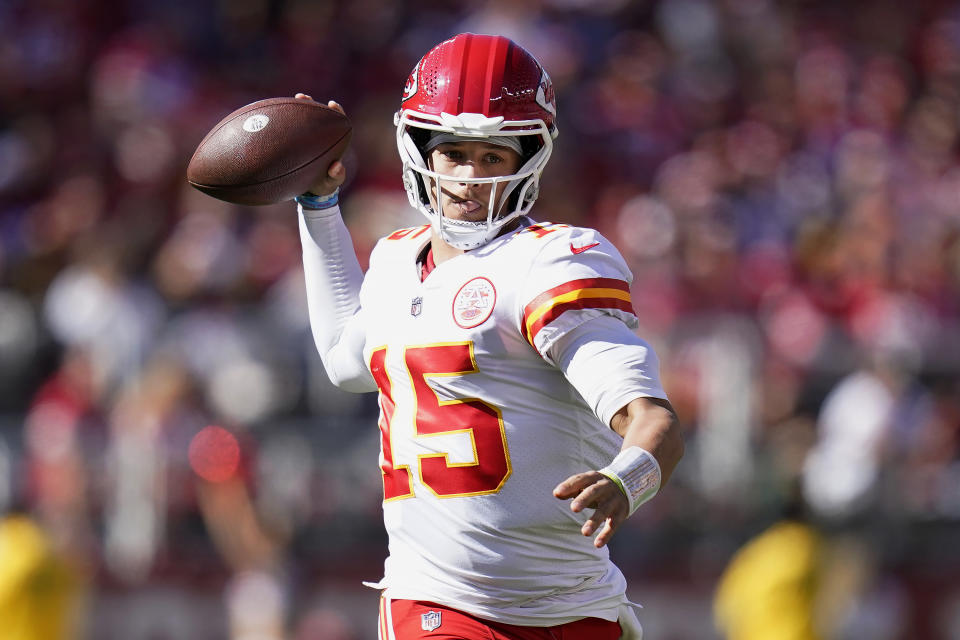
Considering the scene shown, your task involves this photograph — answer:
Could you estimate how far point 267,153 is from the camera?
11.6 ft

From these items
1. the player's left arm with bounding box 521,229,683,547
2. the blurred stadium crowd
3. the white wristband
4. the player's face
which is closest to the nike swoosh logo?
the player's left arm with bounding box 521,229,683,547

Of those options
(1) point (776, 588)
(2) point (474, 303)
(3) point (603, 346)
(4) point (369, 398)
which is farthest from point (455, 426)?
(1) point (776, 588)

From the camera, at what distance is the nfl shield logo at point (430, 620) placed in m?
3.20

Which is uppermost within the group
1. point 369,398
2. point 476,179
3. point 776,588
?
point 476,179

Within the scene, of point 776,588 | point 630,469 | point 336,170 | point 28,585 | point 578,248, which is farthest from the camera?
point 776,588

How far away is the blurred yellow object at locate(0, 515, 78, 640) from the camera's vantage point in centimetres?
695

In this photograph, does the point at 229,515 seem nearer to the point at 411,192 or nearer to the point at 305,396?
the point at 305,396

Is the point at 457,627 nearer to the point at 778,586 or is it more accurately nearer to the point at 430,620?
the point at 430,620

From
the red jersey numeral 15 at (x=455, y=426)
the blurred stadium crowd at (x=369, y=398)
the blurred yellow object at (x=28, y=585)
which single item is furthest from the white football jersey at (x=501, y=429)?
the blurred stadium crowd at (x=369, y=398)

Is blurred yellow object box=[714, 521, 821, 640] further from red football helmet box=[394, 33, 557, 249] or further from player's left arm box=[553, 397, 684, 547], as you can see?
player's left arm box=[553, 397, 684, 547]

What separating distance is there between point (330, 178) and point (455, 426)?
83cm

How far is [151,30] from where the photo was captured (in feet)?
36.8

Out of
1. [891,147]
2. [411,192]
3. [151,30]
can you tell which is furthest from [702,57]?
[411,192]

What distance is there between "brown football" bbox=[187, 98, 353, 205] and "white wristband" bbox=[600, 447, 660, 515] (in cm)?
118
